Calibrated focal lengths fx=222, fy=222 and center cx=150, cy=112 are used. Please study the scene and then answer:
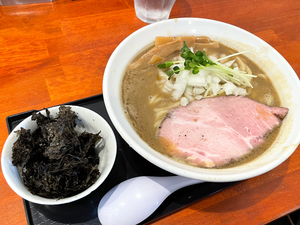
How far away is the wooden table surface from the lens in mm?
1051

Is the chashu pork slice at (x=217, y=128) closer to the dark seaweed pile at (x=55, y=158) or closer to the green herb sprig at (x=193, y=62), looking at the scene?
the green herb sprig at (x=193, y=62)

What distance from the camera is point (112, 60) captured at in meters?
1.14

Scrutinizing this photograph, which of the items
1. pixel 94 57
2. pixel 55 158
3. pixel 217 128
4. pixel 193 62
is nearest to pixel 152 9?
pixel 94 57

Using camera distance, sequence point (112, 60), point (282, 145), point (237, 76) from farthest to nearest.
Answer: point (237, 76) → point (112, 60) → point (282, 145)

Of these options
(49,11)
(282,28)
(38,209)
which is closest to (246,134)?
(38,209)

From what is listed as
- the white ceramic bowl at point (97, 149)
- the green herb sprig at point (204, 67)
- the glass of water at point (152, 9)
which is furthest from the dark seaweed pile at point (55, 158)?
the glass of water at point (152, 9)

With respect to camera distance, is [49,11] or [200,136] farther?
[49,11]

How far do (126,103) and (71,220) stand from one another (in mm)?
587

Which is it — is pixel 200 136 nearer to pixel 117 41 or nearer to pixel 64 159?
pixel 64 159

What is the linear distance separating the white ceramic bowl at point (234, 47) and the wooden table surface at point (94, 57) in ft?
0.80

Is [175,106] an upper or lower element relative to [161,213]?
upper

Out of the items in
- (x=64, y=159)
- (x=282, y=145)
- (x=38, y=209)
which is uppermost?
(x=282, y=145)

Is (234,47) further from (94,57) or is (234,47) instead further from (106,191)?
(106,191)

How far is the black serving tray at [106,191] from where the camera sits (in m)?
0.94
